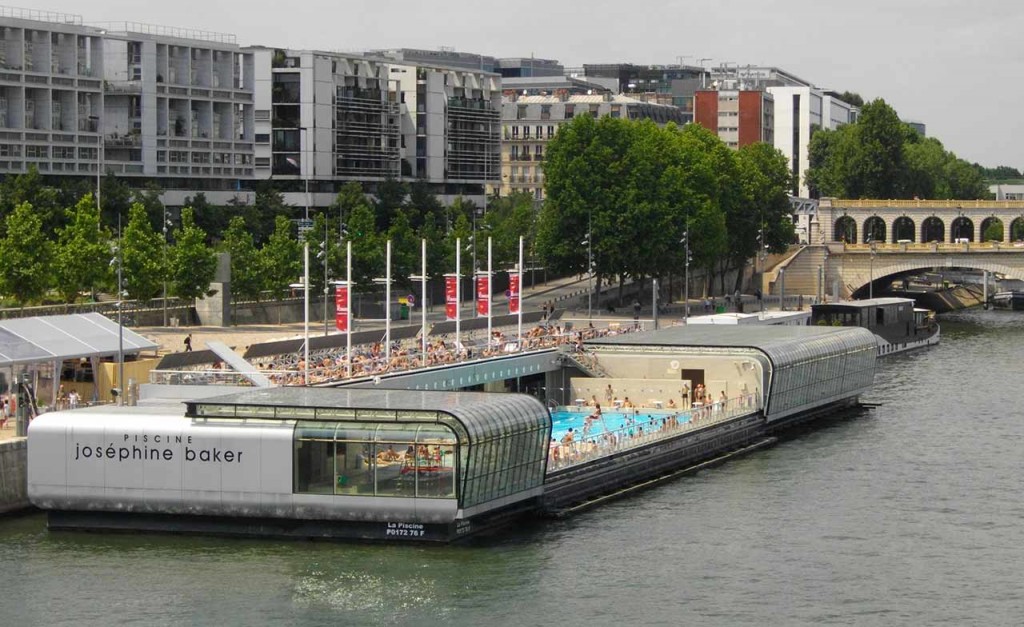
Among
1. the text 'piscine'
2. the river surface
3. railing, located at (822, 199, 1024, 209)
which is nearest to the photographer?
the river surface

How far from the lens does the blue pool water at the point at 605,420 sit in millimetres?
75000

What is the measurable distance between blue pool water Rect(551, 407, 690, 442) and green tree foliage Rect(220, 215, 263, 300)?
2710 centimetres

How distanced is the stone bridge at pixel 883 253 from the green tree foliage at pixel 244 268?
63733 millimetres

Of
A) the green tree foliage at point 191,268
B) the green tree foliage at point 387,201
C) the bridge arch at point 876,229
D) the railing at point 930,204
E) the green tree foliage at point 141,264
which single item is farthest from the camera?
the bridge arch at point 876,229

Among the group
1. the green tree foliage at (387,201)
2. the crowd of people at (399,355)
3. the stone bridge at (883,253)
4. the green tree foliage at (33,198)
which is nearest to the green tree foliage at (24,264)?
the crowd of people at (399,355)

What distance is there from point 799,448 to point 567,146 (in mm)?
60433

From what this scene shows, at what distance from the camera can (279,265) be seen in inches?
4328

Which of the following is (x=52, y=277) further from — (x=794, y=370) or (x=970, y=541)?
(x=970, y=541)

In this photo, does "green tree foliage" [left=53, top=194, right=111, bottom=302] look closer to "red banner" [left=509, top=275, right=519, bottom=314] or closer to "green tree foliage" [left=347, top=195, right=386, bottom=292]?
"red banner" [left=509, top=275, right=519, bottom=314]

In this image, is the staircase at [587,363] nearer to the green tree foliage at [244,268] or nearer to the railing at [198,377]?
the railing at [198,377]

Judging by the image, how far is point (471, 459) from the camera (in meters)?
56.0

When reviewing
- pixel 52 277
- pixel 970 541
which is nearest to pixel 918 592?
pixel 970 541

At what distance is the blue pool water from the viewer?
7500 cm

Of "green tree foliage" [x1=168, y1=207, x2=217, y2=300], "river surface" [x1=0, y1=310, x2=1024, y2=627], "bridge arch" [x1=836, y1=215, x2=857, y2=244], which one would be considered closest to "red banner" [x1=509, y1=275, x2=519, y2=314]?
"green tree foliage" [x1=168, y1=207, x2=217, y2=300]
